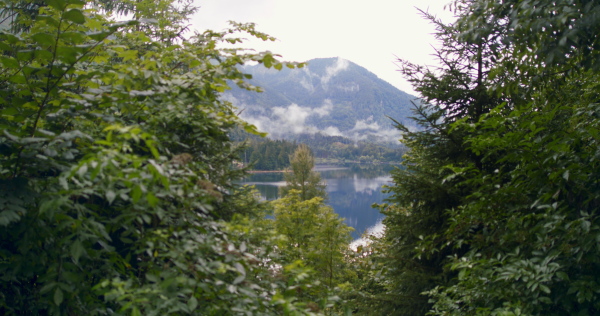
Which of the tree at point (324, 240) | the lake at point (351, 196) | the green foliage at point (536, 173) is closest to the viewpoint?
the green foliage at point (536, 173)

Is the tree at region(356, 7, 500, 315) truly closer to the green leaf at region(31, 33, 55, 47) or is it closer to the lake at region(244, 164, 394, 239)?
the green leaf at region(31, 33, 55, 47)

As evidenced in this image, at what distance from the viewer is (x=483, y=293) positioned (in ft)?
9.30

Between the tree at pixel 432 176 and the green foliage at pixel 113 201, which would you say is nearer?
the green foliage at pixel 113 201

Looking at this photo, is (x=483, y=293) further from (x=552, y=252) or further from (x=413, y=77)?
(x=413, y=77)

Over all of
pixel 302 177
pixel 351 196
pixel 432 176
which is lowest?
pixel 351 196

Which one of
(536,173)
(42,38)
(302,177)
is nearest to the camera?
(42,38)

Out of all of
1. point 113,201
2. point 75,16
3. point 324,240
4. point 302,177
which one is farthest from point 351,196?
point 75,16

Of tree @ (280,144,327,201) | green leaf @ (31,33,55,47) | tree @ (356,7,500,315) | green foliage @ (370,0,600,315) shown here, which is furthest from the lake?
green leaf @ (31,33,55,47)

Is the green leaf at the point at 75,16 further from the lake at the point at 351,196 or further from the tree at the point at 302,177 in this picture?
the lake at the point at 351,196

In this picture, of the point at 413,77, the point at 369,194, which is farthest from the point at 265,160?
the point at 413,77

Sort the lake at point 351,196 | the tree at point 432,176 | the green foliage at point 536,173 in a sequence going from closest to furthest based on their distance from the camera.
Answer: the green foliage at point 536,173 → the tree at point 432,176 → the lake at point 351,196

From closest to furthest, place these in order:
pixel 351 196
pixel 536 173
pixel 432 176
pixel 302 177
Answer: pixel 536 173 < pixel 432 176 < pixel 302 177 < pixel 351 196

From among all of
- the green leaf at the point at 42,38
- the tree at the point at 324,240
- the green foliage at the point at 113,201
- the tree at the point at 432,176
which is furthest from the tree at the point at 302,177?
the green leaf at the point at 42,38

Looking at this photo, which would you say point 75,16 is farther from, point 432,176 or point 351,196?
point 351,196
